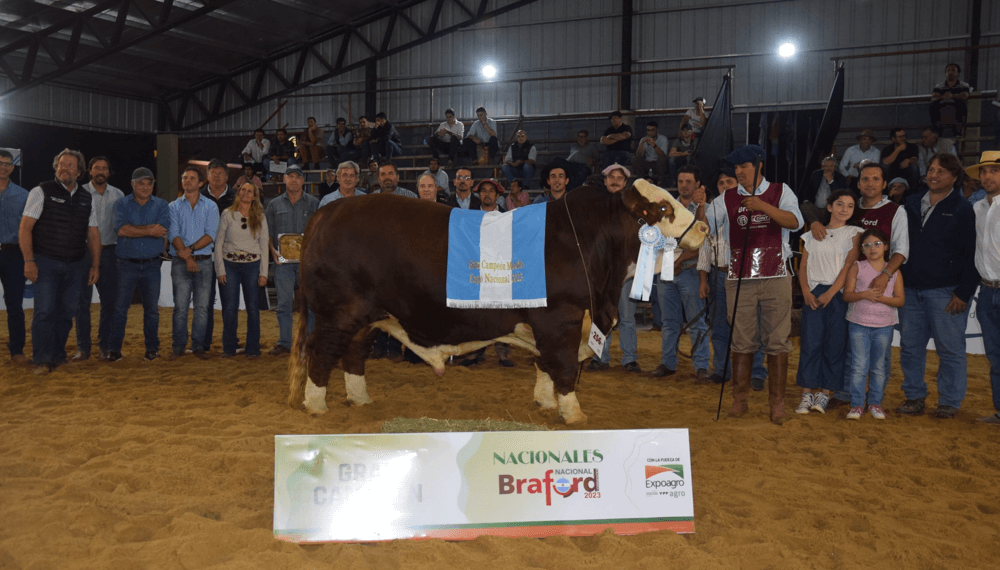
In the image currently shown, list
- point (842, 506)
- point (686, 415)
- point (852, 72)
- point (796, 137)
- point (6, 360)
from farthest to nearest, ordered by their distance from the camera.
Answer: point (852, 72)
point (796, 137)
point (6, 360)
point (686, 415)
point (842, 506)

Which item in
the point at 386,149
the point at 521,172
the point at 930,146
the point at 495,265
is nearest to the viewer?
the point at 495,265

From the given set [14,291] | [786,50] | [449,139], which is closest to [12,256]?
[14,291]

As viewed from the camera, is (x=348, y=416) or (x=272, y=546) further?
(x=348, y=416)

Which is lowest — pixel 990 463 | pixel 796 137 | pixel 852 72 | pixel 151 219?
pixel 990 463

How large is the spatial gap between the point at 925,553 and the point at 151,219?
262 inches

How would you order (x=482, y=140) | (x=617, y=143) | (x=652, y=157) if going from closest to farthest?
(x=617, y=143) < (x=652, y=157) < (x=482, y=140)

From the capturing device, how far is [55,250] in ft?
20.4

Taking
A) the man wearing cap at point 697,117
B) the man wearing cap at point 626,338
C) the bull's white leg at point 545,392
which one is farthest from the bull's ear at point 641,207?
the man wearing cap at point 697,117

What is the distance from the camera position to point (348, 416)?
4746mm

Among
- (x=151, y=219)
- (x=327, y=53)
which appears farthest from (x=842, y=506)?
(x=327, y=53)

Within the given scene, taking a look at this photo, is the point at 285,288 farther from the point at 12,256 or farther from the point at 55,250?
the point at 12,256

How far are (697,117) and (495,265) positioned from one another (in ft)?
31.8

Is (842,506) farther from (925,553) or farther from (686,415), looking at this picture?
(686,415)

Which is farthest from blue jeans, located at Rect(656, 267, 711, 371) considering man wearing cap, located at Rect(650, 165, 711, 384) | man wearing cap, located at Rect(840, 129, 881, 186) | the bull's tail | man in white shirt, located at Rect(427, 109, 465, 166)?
man in white shirt, located at Rect(427, 109, 465, 166)
